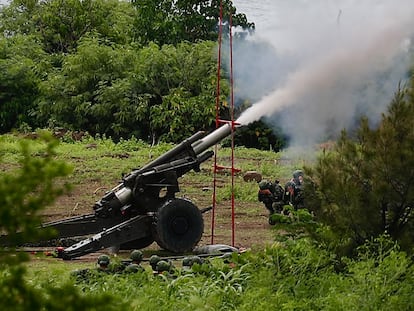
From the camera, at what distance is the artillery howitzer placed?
32.6 ft

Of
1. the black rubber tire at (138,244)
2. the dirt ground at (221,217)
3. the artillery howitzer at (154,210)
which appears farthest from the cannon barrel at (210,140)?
the black rubber tire at (138,244)

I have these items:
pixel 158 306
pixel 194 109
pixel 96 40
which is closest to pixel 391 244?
pixel 158 306

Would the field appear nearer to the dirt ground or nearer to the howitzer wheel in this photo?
the dirt ground

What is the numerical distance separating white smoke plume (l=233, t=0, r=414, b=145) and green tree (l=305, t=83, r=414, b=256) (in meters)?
1.88

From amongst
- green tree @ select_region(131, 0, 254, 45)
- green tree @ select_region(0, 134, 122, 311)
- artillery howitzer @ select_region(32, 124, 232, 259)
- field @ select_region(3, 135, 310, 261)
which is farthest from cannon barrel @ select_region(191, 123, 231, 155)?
green tree @ select_region(131, 0, 254, 45)

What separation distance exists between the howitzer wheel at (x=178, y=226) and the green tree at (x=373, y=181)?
11.0 ft

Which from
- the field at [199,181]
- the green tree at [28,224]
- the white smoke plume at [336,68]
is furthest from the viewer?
the field at [199,181]

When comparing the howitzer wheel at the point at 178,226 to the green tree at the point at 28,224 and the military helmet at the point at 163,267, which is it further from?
the green tree at the point at 28,224

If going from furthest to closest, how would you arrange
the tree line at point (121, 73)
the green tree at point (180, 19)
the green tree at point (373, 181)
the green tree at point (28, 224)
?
the green tree at point (180, 19)
the tree line at point (121, 73)
the green tree at point (373, 181)
the green tree at point (28, 224)

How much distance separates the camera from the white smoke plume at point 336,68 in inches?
366

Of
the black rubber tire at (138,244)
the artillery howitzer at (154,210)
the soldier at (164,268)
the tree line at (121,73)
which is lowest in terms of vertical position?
the black rubber tire at (138,244)

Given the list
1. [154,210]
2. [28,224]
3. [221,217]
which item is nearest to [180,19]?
[221,217]

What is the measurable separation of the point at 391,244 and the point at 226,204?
777cm

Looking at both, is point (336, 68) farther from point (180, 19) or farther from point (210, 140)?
point (180, 19)
